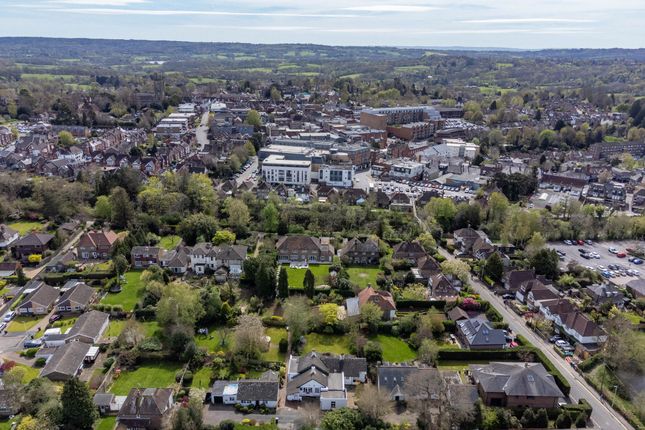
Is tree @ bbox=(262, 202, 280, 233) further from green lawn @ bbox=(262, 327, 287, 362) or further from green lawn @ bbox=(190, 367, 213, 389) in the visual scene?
green lawn @ bbox=(190, 367, 213, 389)

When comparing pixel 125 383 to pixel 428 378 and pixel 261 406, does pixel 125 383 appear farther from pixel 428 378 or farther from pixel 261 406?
pixel 428 378

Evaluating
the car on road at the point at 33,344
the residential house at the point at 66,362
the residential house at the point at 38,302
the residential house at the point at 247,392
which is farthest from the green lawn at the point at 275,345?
the residential house at the point at 38,302

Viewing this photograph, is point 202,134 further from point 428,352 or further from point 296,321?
point 428,352

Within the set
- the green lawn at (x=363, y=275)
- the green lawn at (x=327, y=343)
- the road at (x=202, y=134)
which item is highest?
the road at (x=202, y=134)

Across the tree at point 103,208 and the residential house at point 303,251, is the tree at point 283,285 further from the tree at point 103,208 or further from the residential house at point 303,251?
the tree at point 103,208

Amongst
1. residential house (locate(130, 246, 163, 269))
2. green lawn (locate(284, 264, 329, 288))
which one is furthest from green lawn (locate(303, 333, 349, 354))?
residential house (locate(130, 246, 163, 269))

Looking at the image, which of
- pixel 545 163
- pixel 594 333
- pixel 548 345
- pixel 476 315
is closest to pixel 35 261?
pixel 476 315
